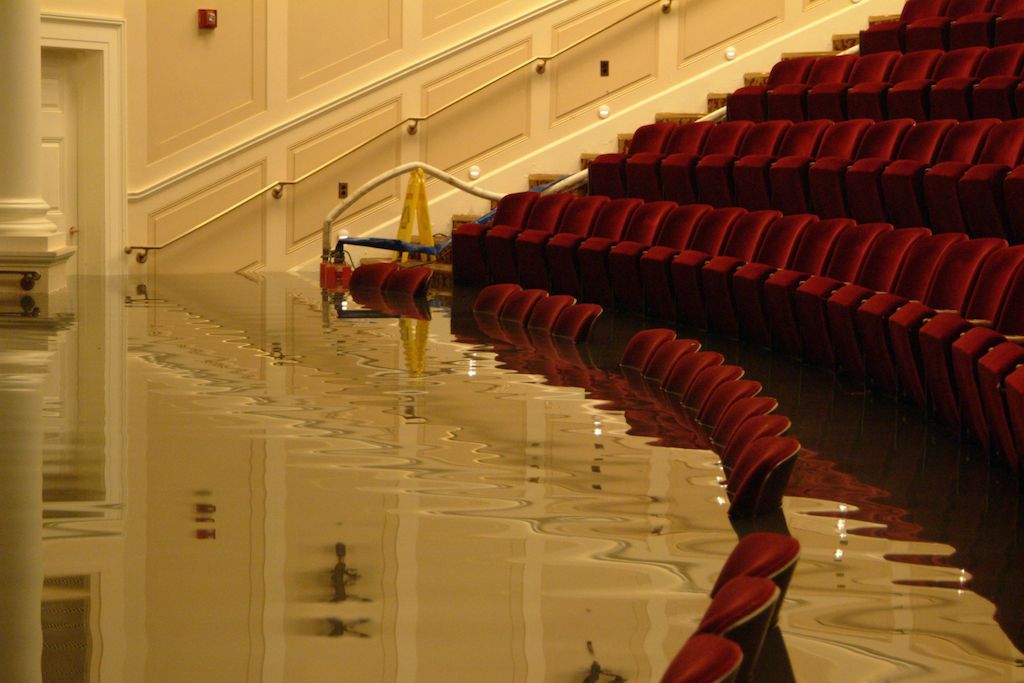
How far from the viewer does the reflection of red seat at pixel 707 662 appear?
0.73m

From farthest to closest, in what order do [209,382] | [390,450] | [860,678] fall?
[209,382]
[390,450]
[860,678]

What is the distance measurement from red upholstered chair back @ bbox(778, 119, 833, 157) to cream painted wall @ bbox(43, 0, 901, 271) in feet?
3.36

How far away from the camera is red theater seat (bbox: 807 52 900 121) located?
3090mm

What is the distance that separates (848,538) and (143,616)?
64cm

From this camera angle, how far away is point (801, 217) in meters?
2.51

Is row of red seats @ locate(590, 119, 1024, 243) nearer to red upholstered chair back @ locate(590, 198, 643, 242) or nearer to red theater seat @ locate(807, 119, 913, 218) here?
red theater seat @ locate(807, 119, 913, 218)

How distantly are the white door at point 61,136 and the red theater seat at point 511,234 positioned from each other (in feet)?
3.41

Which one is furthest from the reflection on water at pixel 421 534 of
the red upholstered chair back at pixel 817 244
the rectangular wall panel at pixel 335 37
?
the rectangular wall panel at pixel 335 37

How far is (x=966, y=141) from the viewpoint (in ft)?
8.25

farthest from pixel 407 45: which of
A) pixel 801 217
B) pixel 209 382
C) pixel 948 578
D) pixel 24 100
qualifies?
pixel 948 578

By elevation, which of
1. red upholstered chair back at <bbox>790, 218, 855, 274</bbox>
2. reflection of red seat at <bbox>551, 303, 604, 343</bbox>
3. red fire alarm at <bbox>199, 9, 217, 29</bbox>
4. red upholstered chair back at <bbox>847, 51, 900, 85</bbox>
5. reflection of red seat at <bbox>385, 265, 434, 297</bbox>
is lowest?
reflection of red seat at <bbox>551, 303, 604, 343</bbox>

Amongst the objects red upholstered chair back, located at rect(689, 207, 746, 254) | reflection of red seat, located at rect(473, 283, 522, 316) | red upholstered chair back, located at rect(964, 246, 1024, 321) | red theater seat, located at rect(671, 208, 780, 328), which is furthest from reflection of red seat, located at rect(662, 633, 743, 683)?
reflection of red seat, located at rect(473, 283, 522, 316)

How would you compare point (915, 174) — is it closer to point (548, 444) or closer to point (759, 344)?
point (759, 344)

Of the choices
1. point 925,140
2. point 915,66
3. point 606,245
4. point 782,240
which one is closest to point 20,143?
point 606,245
